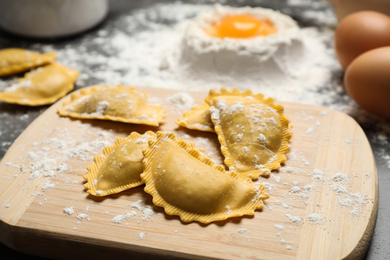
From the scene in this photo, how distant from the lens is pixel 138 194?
1283 millimetres

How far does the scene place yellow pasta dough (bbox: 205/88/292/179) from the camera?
137 centimetres

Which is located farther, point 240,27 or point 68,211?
point 240,27

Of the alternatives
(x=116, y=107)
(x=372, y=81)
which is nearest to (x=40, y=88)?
(x=116, y=107)

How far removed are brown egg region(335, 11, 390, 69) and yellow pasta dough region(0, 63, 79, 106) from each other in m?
1.17

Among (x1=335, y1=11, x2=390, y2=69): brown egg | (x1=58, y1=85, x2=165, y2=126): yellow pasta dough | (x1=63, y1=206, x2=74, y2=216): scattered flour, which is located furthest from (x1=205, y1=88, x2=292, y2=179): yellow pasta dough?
(x1=335, y1=11, x2=390, y2=69): brown egg

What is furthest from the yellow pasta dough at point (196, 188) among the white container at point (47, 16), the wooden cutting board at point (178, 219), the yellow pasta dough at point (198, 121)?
the white container at point (47, 16)

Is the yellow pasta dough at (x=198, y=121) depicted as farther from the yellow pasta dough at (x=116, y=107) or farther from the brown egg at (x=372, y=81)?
the brown egg at (x=372, y=81)

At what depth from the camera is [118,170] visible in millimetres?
1307

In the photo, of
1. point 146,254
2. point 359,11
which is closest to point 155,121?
point 146,254

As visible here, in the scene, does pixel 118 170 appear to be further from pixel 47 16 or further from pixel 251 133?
pixel 47 16

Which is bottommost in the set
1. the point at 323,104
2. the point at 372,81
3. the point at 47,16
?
the point at 323,104

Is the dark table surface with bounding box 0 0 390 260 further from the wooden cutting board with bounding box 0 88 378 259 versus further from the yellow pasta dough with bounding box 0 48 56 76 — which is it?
the yellow pasta dough with bounding box 0 48 56 76

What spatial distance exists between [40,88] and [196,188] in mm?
968

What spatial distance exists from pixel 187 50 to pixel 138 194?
3.14 ft
